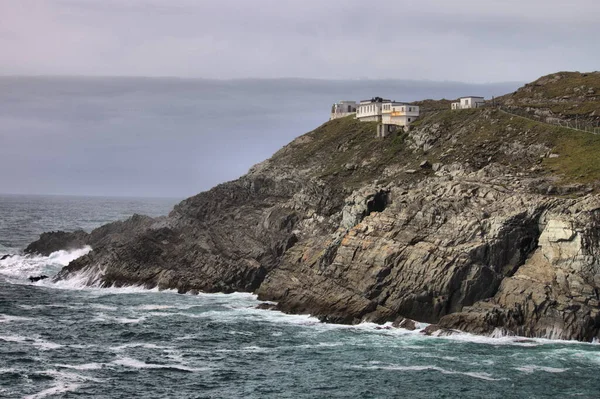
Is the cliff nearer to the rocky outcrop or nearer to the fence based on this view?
the rocky outcrop

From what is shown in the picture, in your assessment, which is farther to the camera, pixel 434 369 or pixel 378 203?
pixel 378 203

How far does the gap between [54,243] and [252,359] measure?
91403 millimetres

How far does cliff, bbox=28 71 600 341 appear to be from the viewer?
8025 centimetres

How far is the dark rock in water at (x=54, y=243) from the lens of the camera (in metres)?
148

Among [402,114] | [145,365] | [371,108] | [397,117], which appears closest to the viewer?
[145,365]

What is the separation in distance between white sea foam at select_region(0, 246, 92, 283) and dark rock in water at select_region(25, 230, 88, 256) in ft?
7.15

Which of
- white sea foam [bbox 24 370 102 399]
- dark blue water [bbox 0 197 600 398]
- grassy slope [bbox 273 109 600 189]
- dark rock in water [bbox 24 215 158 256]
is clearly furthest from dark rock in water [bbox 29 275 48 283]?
white sea foam [bbox 24 370 102 399]

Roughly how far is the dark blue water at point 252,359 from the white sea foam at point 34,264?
33.8 meters

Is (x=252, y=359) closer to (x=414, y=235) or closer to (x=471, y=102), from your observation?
(x=414, y=235)

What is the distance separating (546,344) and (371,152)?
6796cm

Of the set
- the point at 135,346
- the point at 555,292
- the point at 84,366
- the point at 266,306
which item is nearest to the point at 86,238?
the point at 266,306

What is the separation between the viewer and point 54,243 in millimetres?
149875

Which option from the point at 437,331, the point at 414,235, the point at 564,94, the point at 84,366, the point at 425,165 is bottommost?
the point at 84,366

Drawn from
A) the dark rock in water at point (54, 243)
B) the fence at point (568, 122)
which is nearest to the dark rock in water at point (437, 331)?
the fence at point (568, 122)
